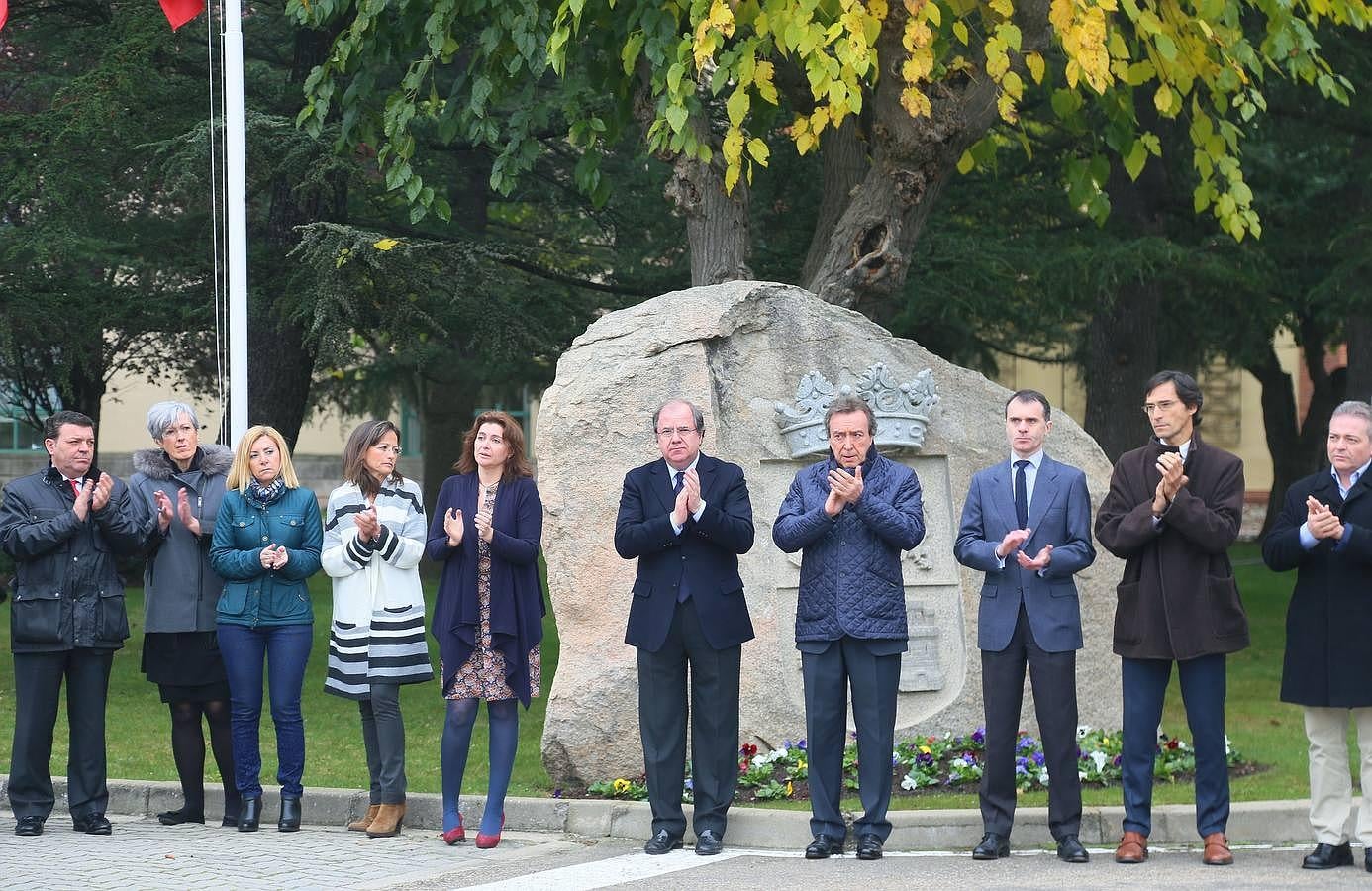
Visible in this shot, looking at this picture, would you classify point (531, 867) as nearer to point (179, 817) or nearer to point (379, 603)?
point (379, 603)

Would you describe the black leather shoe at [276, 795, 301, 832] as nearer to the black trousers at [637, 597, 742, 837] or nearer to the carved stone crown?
the black trousers at [637, 597, 742, 837]

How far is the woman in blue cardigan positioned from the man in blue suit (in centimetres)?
187

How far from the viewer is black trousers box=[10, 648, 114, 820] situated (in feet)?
25.8

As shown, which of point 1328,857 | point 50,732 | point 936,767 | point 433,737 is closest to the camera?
point 1328,857

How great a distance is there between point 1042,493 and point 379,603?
9.46 feet

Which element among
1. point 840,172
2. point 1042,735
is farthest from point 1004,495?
point 840,172

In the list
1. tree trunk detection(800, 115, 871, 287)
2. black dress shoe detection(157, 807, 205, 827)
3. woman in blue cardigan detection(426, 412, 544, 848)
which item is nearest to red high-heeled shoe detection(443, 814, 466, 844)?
woman in blue cardigan detection(426, 412, 544, 848)

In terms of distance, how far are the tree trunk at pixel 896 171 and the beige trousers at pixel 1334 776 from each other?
4.87 m

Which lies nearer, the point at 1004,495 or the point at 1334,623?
the point at 1334,623

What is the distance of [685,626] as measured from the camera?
7.33 meters

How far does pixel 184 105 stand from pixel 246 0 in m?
1.92

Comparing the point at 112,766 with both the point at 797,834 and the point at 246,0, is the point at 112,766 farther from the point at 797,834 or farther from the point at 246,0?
the point at 246,0

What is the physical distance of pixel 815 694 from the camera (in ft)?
24.0

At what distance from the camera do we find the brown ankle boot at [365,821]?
7.81 metres
